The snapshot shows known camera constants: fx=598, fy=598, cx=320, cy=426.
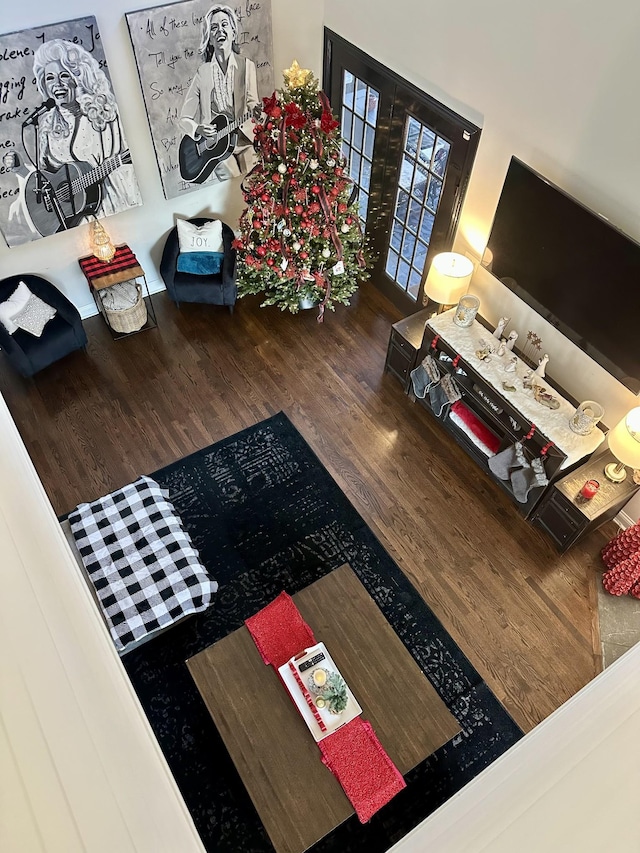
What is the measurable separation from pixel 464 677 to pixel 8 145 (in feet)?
15.2

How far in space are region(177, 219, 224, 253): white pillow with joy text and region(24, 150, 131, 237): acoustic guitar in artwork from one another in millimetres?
707

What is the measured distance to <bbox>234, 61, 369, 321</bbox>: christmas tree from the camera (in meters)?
4.26

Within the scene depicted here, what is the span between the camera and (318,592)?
3.51 m

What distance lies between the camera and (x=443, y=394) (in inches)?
179

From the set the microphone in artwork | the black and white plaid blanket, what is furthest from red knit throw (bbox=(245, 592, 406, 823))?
the microphone in artwork

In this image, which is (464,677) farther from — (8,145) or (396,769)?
(8,145)

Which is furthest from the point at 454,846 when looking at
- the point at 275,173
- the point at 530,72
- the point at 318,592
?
the point at 275,173

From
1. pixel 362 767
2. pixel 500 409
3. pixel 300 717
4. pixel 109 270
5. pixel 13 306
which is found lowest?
pixel 362 767

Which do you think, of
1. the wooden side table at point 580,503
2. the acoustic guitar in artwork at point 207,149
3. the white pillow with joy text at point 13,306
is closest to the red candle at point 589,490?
the wooden side table at point 580,503

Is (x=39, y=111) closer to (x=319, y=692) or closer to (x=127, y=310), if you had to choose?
(x=127, y=310)

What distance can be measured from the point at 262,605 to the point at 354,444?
4.76ft

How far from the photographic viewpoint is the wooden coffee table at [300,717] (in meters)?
2.89

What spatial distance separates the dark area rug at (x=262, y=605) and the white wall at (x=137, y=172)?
2004mm

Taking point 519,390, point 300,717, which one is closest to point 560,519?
point 519,390
